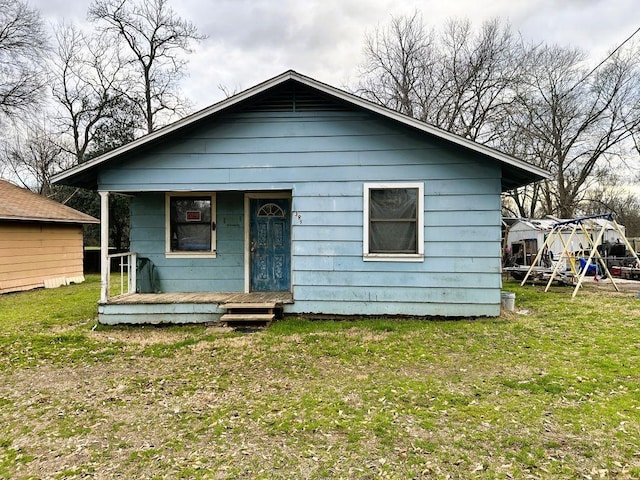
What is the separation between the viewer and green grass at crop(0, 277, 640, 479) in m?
2.62

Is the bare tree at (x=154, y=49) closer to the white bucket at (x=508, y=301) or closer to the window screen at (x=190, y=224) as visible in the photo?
the window screen at (x=190, y=224)

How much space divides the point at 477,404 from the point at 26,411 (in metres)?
4.17

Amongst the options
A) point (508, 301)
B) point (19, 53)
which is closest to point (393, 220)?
point (508, 301)

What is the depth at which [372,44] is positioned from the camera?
22141 mm

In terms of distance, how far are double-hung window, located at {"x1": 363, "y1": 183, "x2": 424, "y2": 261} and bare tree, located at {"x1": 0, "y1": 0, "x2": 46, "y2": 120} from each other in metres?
19.9

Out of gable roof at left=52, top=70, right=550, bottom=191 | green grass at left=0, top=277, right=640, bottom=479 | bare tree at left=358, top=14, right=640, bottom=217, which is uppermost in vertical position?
bare tree at left=358, top=14, right=640, bottom=217

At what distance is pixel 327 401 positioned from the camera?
3.56m

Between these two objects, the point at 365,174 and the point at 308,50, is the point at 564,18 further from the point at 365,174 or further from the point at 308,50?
the point at 365,174

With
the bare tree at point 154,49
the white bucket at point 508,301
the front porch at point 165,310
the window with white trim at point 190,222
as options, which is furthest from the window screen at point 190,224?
the bare tree at point 154,49

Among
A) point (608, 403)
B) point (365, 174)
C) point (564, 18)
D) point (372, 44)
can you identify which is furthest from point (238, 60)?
point (608, 403)

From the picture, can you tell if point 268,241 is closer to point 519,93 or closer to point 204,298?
point 204,298

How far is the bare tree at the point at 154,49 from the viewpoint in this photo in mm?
20328

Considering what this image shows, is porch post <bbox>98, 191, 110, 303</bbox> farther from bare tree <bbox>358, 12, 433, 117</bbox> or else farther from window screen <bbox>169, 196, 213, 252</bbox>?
bare tree <bbox>358, 12, 433, 117</bbox>

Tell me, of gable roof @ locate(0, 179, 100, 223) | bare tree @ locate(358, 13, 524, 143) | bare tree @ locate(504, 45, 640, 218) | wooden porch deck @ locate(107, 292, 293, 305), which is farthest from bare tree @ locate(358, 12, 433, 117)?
wooden porch deck @ locate(107, 292, 293, 305)
